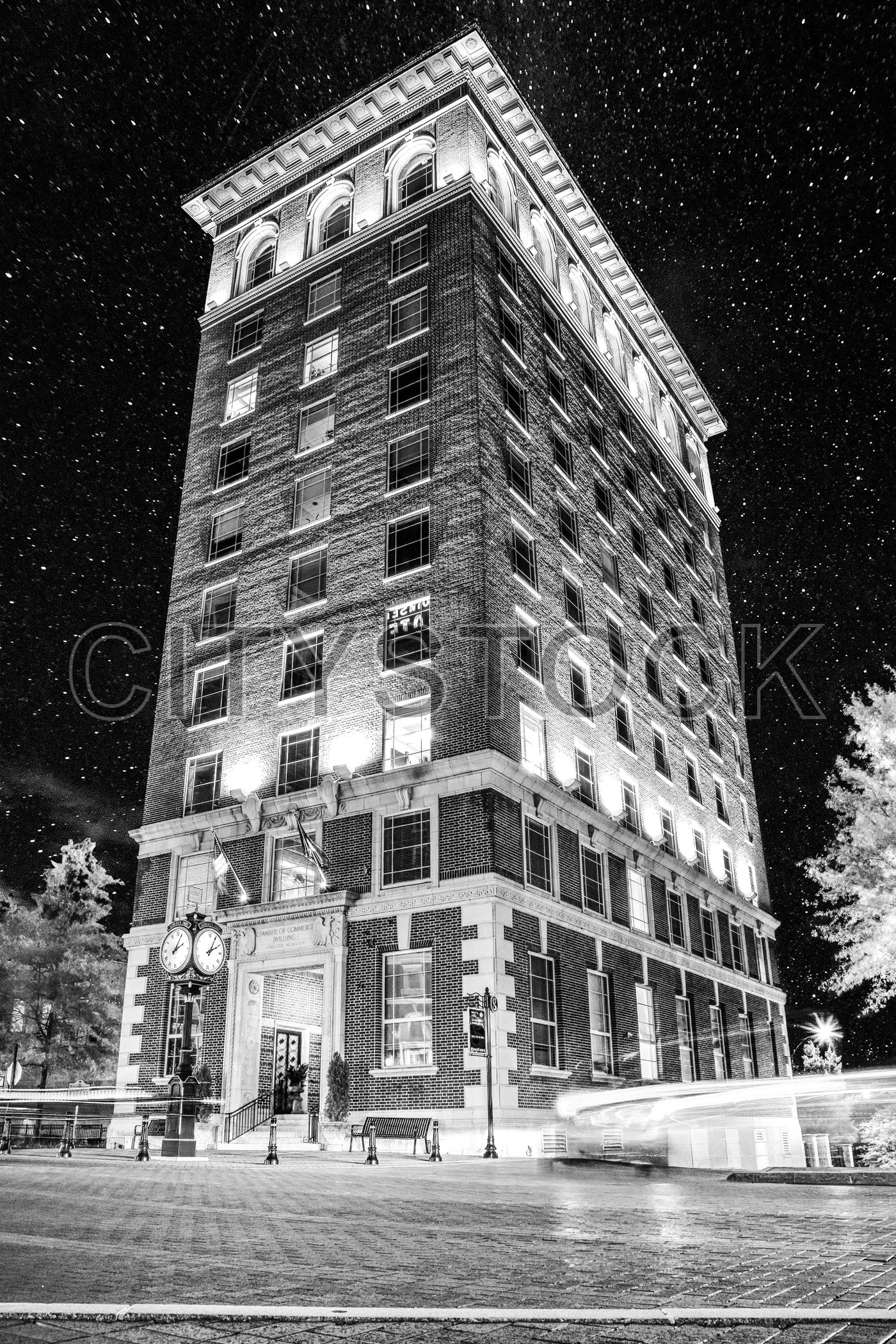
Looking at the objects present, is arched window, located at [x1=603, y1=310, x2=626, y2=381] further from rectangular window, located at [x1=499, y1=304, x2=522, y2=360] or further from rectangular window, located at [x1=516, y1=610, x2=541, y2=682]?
rectangular window, located at [x1=516, y1=610, x2=541, y2=682]

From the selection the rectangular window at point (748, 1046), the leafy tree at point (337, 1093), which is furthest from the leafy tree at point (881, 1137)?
the rectangular window at point (748, 1046)

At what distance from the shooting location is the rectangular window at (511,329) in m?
34.8

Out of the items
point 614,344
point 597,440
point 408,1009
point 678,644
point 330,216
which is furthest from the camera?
point 614,344

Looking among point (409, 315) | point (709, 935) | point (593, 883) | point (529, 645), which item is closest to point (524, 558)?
point (529, 645)

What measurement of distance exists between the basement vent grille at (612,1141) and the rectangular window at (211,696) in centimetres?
1700

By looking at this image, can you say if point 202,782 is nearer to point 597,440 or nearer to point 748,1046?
point 597,440

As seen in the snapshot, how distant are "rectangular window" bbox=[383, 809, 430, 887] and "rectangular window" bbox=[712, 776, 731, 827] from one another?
2277 centimetres

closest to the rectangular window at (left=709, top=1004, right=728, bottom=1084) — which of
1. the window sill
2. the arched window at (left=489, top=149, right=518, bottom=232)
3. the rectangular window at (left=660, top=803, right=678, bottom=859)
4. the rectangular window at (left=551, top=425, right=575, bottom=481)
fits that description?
the rectangular window at (left=660, top=803, right=678, bottom=859)

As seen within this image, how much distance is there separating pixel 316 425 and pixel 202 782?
13039 mm

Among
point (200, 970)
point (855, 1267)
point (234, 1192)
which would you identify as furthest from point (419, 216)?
point (855, 1267)

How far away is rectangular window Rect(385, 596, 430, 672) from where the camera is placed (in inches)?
1166

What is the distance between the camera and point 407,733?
28891mm

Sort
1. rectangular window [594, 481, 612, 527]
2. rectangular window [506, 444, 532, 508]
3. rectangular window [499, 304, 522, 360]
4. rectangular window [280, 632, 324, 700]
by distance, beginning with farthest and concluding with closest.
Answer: rectangular window [594, 481, 612, 527] < rectangular window [499, 304, 522, 360] < rectangular window [506, 444, 532, 508] < rectangular window [280, 632, 324, 700]

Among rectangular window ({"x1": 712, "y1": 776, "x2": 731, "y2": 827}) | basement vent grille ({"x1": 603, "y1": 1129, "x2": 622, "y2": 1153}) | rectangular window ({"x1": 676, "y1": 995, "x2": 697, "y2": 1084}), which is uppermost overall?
rectangular window ({"x1": 712, "y1": 776, "x2": 731, "y2": 827})
